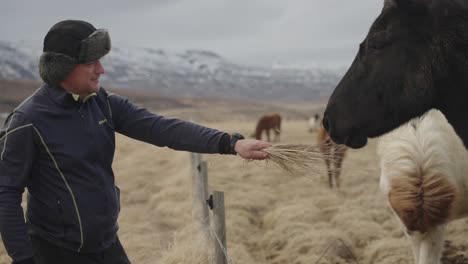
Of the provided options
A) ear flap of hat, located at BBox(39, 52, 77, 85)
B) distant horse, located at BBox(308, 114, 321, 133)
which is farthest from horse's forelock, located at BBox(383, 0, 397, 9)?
distant horse, located at BBox(308, 114, 321, 133)

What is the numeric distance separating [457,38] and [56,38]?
82.3 inches

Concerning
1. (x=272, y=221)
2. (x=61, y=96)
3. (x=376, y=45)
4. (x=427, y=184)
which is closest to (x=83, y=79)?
(x=61, y=96)

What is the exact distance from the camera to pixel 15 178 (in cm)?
254

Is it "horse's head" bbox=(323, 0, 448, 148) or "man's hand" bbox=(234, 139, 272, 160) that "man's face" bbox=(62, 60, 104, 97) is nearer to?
"man's hand" bbox=(234, 139, 272, 160)

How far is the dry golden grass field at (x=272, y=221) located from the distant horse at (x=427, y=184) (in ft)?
0.98

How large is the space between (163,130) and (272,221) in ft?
18.0

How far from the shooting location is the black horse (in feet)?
8.87

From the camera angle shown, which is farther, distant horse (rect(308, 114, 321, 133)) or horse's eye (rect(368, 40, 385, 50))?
distant horse (rect(308, 114, 321, 133))

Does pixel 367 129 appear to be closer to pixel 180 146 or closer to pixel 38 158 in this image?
pixel 180 146

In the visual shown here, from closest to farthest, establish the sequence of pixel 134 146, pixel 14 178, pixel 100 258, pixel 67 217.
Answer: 1. pixel 14 178
2. pixel 67 217
3. pixel 100 258
4. pixel 134 146

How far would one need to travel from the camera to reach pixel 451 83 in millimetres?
2820

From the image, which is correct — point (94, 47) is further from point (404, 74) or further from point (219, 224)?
point (219, 224)

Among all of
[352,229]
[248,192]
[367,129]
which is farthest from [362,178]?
[367,129]

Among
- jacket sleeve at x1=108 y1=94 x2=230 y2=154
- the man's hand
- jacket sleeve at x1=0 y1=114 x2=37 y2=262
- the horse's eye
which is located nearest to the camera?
jacket sleeve at x1=0 y1=114 x2=37 y2=262
